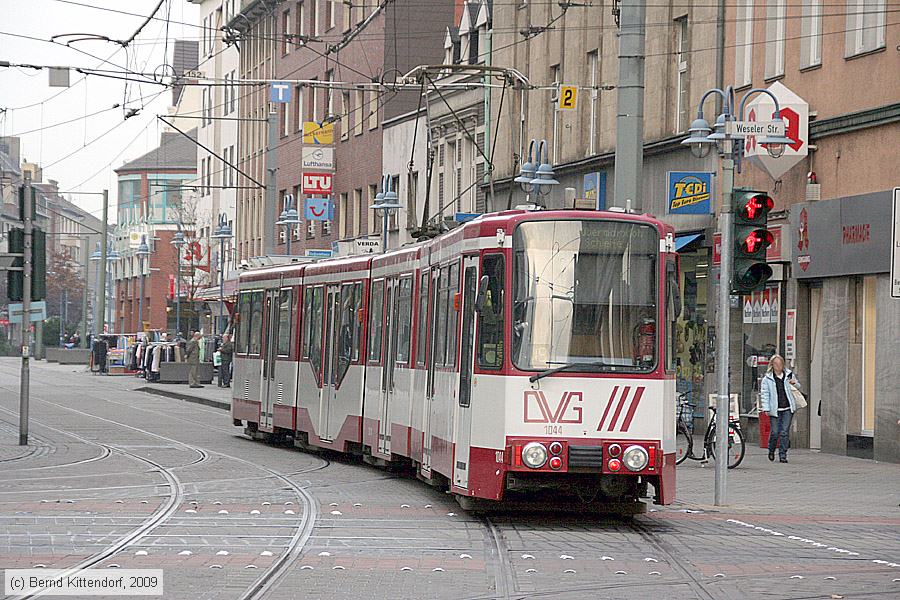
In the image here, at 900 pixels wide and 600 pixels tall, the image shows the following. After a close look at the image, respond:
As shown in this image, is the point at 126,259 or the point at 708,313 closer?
the point at 708,313

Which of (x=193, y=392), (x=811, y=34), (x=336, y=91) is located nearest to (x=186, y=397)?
(x=193, y=392)

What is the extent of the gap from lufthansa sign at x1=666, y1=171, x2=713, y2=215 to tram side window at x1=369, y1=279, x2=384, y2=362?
1008 centimetres

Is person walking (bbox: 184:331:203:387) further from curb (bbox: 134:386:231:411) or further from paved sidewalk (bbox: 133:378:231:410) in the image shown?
curb (bbox: 134:386:231:411)

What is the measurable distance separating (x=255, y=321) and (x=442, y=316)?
10962 mm

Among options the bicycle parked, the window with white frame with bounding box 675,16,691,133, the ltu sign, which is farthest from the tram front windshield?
the ltu sign

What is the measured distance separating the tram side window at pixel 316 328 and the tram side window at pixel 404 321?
419cm

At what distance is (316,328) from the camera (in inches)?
986

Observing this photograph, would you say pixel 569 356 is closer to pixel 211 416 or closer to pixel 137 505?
pixel 137 505

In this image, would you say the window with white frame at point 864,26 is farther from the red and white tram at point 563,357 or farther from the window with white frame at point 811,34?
the red and white tram at point 563,357

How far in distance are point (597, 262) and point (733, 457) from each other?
9599 millimetres

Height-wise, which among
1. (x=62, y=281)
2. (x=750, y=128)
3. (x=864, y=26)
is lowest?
(x=750, y=128)

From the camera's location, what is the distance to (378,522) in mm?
15664

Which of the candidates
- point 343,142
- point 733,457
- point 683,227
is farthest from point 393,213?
point 733,457

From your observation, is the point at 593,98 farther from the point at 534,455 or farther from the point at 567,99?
the point at 534,455
